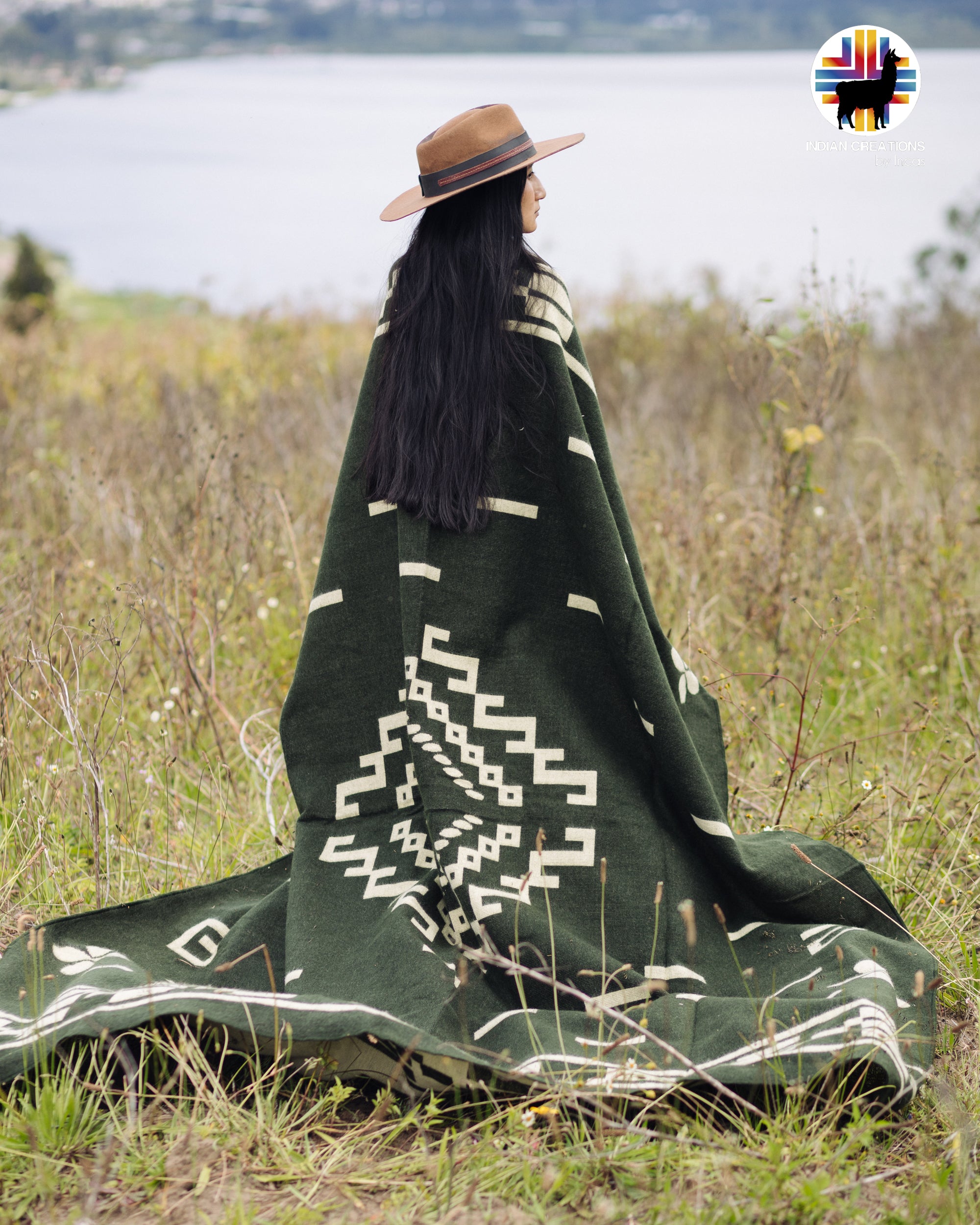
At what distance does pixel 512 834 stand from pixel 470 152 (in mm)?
1437

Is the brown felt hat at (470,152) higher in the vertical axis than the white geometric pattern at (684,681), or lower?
higher

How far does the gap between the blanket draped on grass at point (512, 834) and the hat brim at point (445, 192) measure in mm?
238

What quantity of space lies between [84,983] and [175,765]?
1.09m

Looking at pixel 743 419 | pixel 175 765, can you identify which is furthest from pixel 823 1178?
pixel 743 419

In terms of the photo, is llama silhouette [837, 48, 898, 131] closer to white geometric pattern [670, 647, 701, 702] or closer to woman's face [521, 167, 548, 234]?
woman's face [521, 167, 548, 234]

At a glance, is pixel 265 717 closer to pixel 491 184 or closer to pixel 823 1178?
pixel 491 184

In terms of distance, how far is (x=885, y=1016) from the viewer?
6.04ft

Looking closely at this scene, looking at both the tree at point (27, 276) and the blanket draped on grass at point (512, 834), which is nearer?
the blanket draped on grass at point (512, 834)

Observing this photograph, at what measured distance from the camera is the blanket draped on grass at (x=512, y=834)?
1.99 m

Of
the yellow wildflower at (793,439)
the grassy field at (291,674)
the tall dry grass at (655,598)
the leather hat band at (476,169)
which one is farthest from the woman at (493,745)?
the yellow wildflower at (793,439)

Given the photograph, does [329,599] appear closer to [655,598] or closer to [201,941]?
[201,941]

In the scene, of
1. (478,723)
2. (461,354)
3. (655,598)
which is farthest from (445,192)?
(655,598)

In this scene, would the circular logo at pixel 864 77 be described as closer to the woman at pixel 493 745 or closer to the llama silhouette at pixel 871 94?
the llama silhouette at pixel 871 94

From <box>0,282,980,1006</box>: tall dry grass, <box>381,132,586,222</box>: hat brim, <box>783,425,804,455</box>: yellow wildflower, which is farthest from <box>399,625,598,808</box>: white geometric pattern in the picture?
<box>783,425,804,455</box>: yellow wildflower
